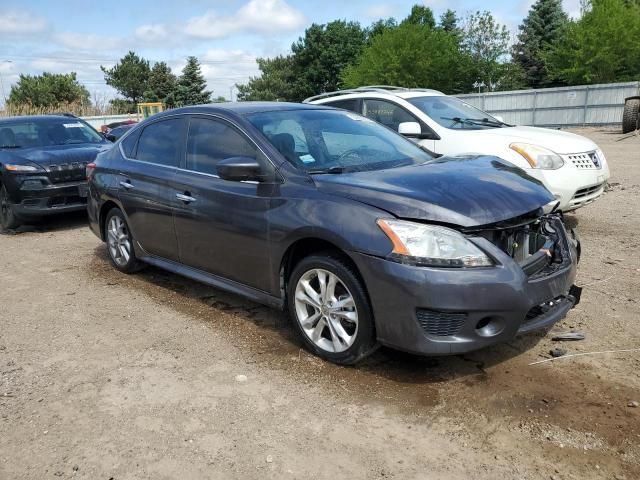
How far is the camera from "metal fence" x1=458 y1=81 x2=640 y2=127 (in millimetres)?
25719

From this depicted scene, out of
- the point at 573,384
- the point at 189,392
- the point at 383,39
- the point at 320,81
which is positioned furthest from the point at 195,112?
the point at 320,81

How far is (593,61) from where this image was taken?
34500mm

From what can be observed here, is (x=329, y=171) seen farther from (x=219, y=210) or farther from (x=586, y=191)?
(x=586, y=191)

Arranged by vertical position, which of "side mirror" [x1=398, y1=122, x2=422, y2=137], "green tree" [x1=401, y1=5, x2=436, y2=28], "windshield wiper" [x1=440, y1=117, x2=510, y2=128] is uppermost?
"green tree" [x1=401, y1=5, x2=436, y2=28]

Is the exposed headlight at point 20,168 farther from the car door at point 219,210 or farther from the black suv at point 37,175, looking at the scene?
the car door at point 219,210

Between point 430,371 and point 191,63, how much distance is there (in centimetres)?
6791

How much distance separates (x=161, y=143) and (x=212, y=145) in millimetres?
834

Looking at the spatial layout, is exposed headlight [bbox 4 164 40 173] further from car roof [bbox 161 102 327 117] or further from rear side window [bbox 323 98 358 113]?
rear side window [bbox 323 98 358 113]

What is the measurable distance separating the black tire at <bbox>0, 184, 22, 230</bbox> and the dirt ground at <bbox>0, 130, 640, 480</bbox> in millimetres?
3805

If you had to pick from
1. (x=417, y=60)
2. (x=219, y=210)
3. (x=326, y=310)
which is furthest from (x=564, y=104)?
(x=326, y=310)

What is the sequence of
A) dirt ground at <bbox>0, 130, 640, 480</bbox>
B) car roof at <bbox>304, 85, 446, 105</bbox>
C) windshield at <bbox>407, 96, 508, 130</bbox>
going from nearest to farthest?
dirt ground at <bbox>0, 130, 640, 480</bbox>, windshield at <bbox>407, 96, 508, 130</bbox>, car roof at <bbox>304, 85, 446, 105</bbox>

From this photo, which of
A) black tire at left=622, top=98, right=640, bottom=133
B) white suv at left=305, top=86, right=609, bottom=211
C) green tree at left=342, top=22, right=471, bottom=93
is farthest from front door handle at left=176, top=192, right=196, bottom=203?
green tree at left=342, top=22, right=471, bottom=93

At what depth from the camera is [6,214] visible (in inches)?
335

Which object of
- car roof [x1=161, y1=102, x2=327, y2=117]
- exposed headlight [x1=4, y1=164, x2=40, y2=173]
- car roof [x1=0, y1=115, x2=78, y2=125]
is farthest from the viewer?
car roof [x1=0, y1=115, x2=78, y2=125]
